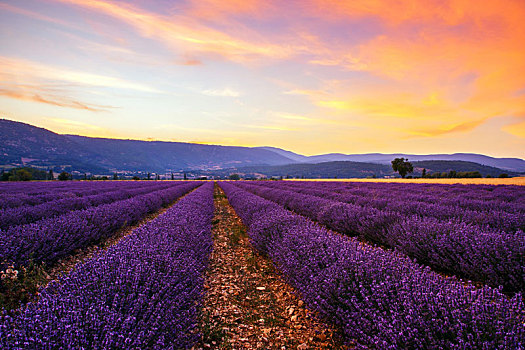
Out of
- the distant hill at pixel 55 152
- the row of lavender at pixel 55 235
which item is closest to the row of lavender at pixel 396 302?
the row of lavender at pixel 55 235

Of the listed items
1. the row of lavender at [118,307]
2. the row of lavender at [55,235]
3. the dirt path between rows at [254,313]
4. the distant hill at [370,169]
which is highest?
the distant hill at [370,169]

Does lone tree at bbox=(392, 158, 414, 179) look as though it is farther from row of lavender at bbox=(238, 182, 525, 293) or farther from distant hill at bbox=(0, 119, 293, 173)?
distant hill at bbox=(0, 119, 293, 173)

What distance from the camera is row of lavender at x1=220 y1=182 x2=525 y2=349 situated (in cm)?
138

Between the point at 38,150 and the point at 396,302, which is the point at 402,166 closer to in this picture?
the point at 396,302

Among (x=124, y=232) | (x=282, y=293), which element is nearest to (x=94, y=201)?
(x=124, y=232)

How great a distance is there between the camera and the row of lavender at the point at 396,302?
1380 mm

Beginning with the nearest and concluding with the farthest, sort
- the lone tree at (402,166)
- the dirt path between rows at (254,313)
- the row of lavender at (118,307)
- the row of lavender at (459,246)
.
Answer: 1. the row of lavender at (118,307)
2. the dirt path between rows at (254,313)
3. the row of lavender at (459,246)
4. the lone tree at (402,166)

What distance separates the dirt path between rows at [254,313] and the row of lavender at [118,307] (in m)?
0.48

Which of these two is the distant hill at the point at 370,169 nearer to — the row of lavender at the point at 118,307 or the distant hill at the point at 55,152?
the row of lavender at the point at 118,307

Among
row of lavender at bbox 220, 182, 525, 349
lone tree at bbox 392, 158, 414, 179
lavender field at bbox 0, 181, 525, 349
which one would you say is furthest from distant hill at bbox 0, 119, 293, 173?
row of lavender at bbox 220, 182, 525, 349

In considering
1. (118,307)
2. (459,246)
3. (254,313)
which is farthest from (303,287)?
(459,246)

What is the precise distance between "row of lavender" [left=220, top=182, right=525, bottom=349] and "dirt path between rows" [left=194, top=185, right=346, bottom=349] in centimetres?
27

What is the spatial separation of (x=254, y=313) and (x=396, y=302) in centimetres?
160

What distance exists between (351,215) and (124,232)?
5.70m
